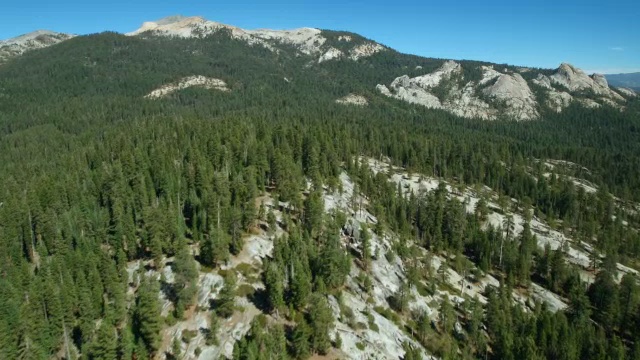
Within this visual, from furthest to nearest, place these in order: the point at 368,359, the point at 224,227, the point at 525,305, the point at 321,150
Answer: the point at 321,150, the point at 525,305, the point at 224,227, the point at 368,359

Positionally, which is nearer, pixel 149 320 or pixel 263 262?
pixel 149 320

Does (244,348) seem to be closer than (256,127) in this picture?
Yes

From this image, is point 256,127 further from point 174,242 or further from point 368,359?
point 368,359

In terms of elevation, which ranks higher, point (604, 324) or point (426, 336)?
point (426, 336)

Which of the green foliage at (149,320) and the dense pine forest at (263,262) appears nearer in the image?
the green foliage at (149,320)

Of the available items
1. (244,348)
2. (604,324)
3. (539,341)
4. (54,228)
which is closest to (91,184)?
(54,228)

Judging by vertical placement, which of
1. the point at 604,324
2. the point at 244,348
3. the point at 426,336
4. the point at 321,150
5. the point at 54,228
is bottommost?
the point at 604,324

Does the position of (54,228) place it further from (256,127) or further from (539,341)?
(539,341)

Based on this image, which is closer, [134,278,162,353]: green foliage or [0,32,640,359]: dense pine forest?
[134,278,162,353]: green foliage

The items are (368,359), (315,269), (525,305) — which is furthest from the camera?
(525,305)

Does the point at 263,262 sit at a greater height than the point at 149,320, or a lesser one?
greater
